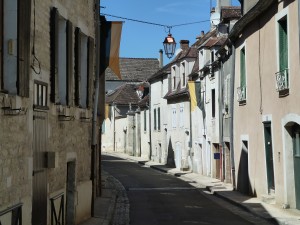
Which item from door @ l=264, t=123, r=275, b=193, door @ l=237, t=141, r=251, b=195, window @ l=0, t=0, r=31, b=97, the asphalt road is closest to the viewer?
window @ l=0, t=0, r=31, b=97

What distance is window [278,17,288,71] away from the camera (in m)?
15.5

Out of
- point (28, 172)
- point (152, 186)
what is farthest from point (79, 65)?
point (152, 186)

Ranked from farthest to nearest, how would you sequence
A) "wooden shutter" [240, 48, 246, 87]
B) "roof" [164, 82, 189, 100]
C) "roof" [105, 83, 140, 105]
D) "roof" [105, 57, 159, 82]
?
"roof" [105, 57, 159, 82], "roof" [105, 83, 140, 105], "roof" [164, 82, 189, 100], "wooden shutter" [240, 48, 246, 87]

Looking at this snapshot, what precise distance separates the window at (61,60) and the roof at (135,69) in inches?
2617

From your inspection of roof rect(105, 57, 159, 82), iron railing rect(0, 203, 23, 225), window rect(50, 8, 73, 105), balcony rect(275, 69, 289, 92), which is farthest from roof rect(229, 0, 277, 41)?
roof rect(105, 57, 159, 82)

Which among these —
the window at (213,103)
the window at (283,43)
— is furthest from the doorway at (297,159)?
the window at (213,103)

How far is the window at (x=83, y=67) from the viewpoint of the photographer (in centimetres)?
1268

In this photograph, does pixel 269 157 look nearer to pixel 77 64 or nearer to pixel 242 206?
pixel 242 206

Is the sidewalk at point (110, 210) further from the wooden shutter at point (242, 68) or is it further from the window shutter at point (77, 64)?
the wooden shutter at point (242, 68)

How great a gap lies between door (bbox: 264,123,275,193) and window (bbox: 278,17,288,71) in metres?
2.50

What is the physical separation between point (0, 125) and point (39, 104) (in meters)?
2.24

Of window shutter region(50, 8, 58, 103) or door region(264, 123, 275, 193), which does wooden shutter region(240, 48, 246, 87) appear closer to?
door region(264, 123, 275, 193)

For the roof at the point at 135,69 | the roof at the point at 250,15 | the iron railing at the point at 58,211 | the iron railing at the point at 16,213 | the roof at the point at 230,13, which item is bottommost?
the iron railing at the point at 58,211

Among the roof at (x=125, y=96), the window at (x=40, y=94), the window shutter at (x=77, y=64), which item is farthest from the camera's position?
the roof at (x=125, y=96)
